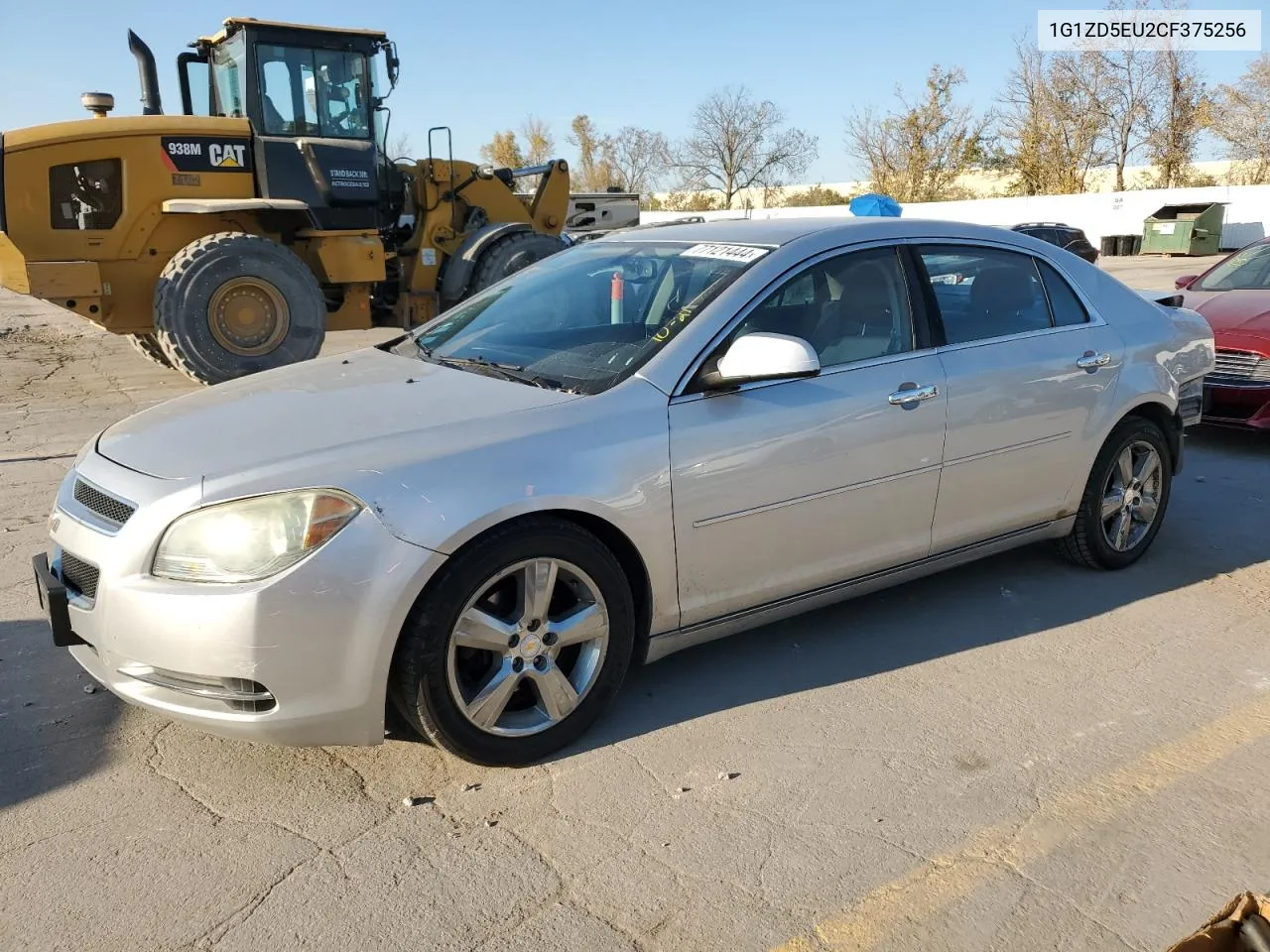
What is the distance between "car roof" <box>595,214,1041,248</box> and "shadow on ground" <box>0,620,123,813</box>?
2.69m

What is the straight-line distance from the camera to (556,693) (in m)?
3.15

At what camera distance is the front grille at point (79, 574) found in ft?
9.61

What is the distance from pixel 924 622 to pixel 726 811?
5.43 ft

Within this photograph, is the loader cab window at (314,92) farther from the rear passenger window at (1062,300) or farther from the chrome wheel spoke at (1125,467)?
the chrome wheel spoke at (1125,467)

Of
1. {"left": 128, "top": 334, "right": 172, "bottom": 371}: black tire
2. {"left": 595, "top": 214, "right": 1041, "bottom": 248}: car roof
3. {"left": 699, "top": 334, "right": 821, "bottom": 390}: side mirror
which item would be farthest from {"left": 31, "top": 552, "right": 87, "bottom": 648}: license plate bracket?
{"left": 128, "top": 334, "right": 172, "bottom": 371}: black tire

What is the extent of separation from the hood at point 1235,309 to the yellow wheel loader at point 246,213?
20.2 ft

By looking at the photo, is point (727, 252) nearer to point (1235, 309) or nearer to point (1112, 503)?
point (1112, 503)

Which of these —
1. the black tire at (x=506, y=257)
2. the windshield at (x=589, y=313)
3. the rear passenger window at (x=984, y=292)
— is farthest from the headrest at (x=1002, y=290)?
the black tire at (x=506, y=257)

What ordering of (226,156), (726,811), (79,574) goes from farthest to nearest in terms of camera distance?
(226,156)
(79,574)
(726,811)

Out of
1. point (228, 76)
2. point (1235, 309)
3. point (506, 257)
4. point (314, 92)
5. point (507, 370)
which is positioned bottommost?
point (507, 370)

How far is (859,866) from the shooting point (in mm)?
2660

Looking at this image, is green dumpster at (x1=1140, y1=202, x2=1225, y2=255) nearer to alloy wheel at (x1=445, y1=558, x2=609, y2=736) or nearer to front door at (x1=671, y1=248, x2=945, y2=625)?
front door at (x1=671, y1=248, x2=945, y2=625)

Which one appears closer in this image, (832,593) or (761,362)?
(761,362)

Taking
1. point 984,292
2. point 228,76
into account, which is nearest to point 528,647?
point 984,292
